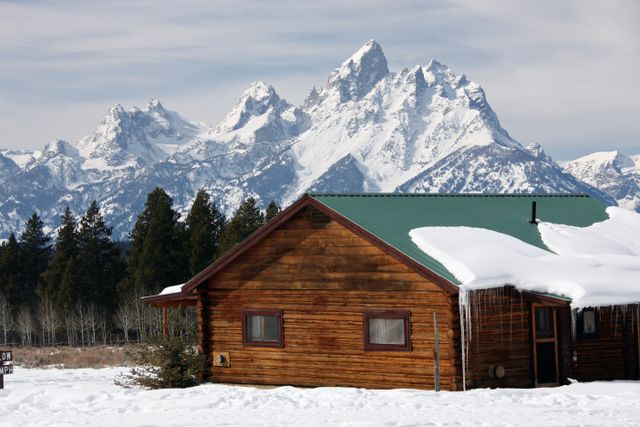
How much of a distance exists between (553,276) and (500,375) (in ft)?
8.80

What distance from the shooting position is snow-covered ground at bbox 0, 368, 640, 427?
19.5m

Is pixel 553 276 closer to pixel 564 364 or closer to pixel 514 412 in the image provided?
pixel 564 364

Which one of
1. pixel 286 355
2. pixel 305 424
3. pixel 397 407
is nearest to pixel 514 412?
pixel 397 407

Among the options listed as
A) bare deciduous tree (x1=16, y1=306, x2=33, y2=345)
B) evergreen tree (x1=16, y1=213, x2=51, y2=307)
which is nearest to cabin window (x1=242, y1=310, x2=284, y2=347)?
bare deciduous tree (x1=16, y1=306, x2=33, y2=345)

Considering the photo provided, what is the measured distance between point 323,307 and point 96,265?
47414 millimetres

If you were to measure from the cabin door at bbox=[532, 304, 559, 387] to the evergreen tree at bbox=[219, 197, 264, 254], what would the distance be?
43102 millimetres

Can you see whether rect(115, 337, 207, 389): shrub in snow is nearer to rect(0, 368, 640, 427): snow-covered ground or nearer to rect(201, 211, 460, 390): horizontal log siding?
rect(0, 368, 640, 427): snow-covered ground

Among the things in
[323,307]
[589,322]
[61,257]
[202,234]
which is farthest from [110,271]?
[589,322]

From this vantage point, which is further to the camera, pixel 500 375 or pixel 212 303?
pixel 212 303

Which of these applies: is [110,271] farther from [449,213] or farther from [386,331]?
[386,331]

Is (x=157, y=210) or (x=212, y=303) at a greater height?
(x=157, y=210)

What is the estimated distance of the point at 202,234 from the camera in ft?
227

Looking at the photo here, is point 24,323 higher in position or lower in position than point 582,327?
lower

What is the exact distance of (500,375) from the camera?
24.4m
